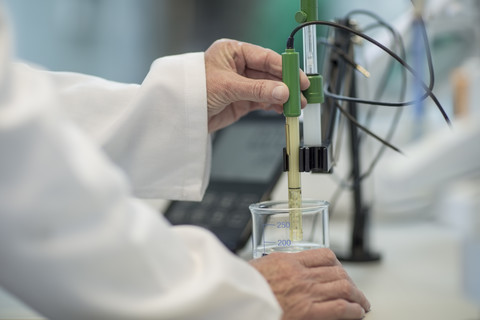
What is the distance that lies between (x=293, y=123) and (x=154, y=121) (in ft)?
0.97

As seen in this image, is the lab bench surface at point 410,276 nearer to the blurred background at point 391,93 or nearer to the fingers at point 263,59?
the blurred background at point 391,93

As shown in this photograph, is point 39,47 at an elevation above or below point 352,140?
above

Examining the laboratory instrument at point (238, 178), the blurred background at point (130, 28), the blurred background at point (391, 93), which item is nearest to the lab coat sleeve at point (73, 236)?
the blurred background at point (391, 93)

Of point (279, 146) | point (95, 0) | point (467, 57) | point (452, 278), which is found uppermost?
point (95, 0)

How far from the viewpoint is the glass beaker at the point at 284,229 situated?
727mm

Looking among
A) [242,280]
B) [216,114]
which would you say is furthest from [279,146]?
[242,280]

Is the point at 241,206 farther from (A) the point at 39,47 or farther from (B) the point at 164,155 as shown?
(A) the point at 39,47

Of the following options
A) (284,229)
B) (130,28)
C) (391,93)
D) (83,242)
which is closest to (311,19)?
(284,229)

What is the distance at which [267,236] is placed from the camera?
0.75 m

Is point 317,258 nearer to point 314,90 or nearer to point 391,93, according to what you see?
point 314,90

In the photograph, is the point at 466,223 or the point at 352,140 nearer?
the point at 466,223

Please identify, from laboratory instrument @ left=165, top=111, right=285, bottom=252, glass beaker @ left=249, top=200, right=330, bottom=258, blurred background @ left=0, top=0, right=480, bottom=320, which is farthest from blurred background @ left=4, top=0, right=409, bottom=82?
glass beaker @ left=249, top=200, right=330, bottom=258

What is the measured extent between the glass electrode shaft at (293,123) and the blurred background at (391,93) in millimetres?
115

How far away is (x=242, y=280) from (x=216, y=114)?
0.49 m
